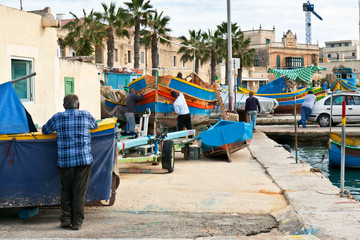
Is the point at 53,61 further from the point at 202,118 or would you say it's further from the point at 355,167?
the point at 355,167

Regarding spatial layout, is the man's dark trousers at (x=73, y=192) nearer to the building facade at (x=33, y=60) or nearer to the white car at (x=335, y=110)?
the building facade at (x=33, y=60)

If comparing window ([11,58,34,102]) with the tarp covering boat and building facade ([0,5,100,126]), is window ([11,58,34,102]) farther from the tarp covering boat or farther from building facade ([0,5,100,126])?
the tarp covering boat

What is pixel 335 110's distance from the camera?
77.1 ft

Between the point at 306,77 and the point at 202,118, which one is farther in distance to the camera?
the point at 306,77

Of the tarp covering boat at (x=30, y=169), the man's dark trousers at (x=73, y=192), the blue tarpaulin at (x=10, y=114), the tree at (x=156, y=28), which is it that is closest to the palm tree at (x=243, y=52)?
the tree at (x=156, y=28)

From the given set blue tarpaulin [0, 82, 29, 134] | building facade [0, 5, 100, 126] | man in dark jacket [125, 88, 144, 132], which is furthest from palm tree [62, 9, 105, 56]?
blue tarpaulin [0, 82, 29, 134]

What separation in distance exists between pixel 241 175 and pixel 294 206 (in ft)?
11.8

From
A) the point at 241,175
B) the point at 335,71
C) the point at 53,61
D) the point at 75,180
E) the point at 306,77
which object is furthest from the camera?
the point at 335,71

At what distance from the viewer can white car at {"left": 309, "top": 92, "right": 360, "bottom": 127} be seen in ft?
77.6

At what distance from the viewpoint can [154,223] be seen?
21.0 feet

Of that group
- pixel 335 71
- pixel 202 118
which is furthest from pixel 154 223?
pixel 335 71

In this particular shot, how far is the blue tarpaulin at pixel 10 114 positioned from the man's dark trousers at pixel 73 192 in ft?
2.89

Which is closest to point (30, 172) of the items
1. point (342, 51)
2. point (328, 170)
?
point (328, 170)

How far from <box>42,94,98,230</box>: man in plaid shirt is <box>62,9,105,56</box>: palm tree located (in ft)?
110
